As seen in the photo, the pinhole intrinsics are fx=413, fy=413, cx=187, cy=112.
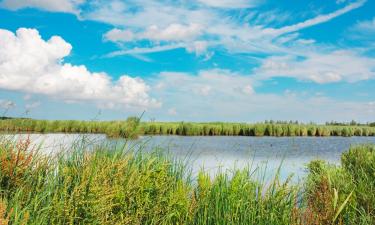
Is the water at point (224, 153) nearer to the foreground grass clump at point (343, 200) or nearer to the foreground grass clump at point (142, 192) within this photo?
the foreground grass clump at point (142, 192)

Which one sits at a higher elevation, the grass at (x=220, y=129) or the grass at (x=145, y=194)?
the grass at (x=220, y=129)

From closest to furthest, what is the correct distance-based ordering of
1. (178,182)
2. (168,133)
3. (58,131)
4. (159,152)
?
1. (178,182)
2. (159,152)
3. (58,131)
4. (168,133)

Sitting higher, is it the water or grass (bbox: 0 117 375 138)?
grass (bbox: 0 117 375 138)

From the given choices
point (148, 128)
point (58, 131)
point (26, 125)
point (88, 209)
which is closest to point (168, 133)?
point (148, 128)

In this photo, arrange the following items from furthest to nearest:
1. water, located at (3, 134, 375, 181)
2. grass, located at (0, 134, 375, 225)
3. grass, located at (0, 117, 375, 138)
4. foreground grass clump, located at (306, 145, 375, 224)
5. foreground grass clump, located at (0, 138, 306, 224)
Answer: grass, located at (0, 117, 375, 138) < water, located at (3, 134, 375, 181) < foreground grass clump, located at (306, 145, 375, 224) < foreground grass clump, located at (0, 138, 306, 224) < grass, located at (0, 134, 375, 225)

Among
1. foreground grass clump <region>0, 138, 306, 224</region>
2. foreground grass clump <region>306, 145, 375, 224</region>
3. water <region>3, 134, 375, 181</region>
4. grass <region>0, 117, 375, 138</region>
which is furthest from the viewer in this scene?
grass <region>0, 117, 375, 138</region>

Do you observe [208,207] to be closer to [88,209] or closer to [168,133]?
[88,209]

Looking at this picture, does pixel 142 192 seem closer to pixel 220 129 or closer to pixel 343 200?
pixel 343 200

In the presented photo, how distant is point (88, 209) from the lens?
4273 millimetres

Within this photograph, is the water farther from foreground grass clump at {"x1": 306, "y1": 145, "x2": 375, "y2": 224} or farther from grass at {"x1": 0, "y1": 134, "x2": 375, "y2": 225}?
foreground grass clump at {"x1": 306, "y1": 145, "x2": 375, "y2": 224}

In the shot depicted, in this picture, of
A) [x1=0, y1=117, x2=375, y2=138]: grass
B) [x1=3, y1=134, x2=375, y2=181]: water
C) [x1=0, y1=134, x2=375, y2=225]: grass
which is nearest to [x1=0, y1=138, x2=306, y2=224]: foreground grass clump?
[x1=0, y1=134, x2=375, y2=225]: grass

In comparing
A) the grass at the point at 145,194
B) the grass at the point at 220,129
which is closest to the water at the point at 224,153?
the grass at the point at 145,194

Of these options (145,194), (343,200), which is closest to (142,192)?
(145,194)

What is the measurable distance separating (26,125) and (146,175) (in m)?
2.65
